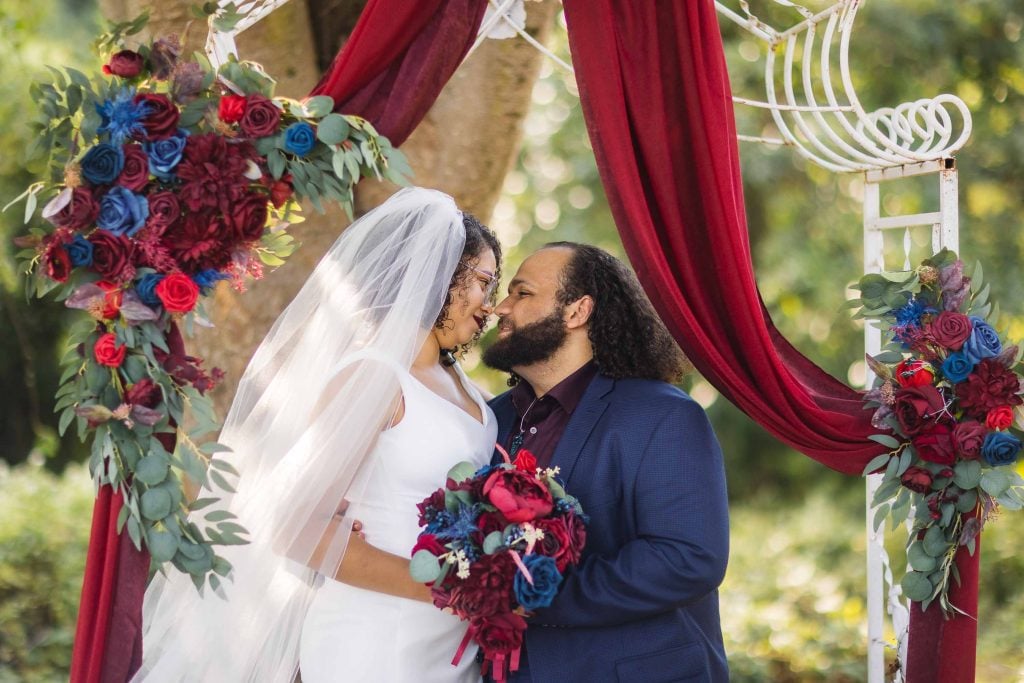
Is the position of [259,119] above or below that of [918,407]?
above

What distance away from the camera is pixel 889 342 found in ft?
10.8

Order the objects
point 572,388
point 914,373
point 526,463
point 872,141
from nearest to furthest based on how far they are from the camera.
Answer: point 526,463, point 914,373, point 572,388, point 872,141

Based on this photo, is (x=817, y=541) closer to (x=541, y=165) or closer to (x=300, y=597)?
(x=541, y=165)

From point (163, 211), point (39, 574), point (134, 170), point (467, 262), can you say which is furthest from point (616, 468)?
point (39, 574)

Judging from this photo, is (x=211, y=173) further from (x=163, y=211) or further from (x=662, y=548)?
(x=662, y=548)

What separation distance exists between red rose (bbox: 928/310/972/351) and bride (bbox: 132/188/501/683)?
142 centimetres

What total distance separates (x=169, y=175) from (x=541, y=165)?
8.36 meters

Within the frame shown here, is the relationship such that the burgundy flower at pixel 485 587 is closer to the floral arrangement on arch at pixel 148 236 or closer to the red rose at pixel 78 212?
the floral arrangement on arch at pixel 148 236

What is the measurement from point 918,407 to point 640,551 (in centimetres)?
91

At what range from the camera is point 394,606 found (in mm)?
3072

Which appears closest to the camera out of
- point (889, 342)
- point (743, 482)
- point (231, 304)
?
point (889, 342)

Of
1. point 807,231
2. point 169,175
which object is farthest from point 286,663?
point 807,231

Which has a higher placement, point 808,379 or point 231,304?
point 231,304

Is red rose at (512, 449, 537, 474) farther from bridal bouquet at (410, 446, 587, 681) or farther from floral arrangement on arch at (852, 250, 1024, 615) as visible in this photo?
floral arrangement on arch at (852, 250, 1024, 615)
